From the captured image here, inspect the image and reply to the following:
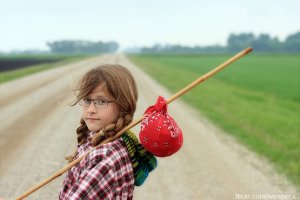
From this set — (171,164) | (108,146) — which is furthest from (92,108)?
(171,164)

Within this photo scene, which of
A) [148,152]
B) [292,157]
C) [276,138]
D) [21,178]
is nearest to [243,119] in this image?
[276,138]

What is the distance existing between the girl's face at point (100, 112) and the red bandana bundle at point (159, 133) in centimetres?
16

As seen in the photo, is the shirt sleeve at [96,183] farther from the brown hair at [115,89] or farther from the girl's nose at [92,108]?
the girl's nose at [92,108]

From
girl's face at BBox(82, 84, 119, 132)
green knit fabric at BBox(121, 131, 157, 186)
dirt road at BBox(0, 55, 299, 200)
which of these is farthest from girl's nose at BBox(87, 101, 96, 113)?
dirt road at BBox(0, 55, 299, 200)

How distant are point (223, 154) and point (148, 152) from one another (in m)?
6.14

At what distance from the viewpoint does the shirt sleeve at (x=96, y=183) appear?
6.03 feet

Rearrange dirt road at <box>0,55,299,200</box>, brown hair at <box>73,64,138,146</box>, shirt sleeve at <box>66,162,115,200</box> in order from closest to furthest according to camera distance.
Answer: shirt sleeve at <box>66,162,115,200</box> → brown hair at <box>73,64,138,146</box> → dirt road at <box>0,55,299,200</box>

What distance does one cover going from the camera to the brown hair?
196 centimetres

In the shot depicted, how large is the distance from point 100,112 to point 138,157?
0.27 meters

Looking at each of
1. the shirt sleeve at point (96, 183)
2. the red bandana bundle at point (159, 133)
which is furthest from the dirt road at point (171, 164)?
the shirt sleeve at point (96, 183)

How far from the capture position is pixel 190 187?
5992 mm

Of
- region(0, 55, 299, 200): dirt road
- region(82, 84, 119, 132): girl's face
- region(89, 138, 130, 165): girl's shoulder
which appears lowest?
region(0, 55, 299, 200): dirt road

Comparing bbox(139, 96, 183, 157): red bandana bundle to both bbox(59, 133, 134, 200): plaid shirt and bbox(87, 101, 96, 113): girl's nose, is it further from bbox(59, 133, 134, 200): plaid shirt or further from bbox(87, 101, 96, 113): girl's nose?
bbox(87, 101, 96, 113): girl's nose

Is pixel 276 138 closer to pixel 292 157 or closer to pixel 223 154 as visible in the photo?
pixel 292 157
